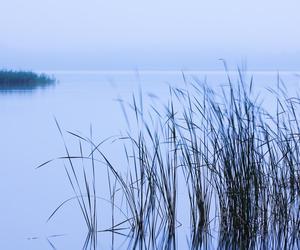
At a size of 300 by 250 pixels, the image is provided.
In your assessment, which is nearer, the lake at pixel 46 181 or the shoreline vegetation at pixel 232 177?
the shoreline vegetation at pixel 232 177

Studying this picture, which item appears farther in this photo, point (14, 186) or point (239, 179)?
point (14, 186)

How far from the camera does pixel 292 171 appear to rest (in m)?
2.99

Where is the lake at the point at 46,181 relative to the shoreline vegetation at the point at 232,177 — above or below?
below

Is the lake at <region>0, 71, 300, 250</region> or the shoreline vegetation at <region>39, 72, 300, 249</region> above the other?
the shoreline vegetation at <region>39, 72, 300, 249</region>

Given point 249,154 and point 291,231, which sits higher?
point 249,154

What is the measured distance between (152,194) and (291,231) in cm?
73

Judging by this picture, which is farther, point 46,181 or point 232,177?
point 46,181

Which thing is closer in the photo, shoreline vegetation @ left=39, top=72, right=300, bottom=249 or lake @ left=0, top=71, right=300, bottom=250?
shoreline vegetation @ left=39, top=72, right=300, bottom=249

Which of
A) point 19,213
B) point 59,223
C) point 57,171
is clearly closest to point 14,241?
point 59,223

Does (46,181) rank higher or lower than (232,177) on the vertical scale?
lower

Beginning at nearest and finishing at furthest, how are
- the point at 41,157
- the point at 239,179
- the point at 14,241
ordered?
the point at 239,179, the point at 14,241, the point at 41,157

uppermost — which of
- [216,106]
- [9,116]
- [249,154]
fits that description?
[216,106]

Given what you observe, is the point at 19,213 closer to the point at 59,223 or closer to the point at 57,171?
the point at 59,223

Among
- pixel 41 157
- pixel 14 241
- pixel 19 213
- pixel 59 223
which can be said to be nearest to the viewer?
pixel 14 241
